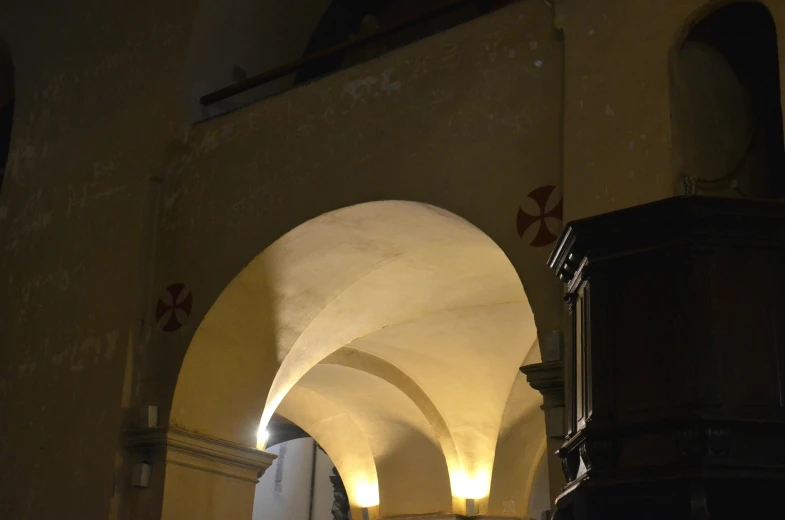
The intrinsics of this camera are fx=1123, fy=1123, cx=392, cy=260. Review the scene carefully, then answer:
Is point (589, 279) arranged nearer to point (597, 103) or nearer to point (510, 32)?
point (597, 103)

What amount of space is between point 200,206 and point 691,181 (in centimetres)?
391

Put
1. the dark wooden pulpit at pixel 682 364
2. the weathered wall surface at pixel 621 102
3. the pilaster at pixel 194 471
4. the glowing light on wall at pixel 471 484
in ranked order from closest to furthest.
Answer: the dark wooden pulpit at pixel 682 364 → the weathered wall surface at pixel 621 102 → the pilaster at pixel 194 471 → the glowing light on wall at pixel 471 484

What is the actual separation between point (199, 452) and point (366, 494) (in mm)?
4825

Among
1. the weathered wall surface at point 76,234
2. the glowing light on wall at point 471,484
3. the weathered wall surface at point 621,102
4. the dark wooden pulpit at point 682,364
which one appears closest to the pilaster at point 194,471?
the weathered wall surface at point 76,234

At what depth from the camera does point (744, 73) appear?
598cm

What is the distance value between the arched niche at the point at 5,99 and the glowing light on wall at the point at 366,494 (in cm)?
503

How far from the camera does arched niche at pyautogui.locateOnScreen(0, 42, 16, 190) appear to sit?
34.1ft

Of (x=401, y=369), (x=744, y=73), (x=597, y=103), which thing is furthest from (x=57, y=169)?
(x=744, y=73)

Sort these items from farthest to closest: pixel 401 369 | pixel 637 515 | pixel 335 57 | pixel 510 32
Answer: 1. pixel 401 369
2. pixel 335 57
3. pixel 510 32
4. pixel 637 515

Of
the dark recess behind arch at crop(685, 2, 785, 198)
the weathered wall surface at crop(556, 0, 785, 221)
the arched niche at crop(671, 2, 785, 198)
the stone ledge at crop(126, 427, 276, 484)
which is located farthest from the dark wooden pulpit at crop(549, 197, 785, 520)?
the stone ledge at crop(126, 427, 276, 484)

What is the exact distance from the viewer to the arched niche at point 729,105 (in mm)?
5594

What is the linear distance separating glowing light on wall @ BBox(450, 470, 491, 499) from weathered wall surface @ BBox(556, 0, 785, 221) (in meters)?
5.98

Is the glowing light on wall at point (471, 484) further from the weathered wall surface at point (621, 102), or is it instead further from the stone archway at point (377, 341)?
the weathered wall surface at point (621, 102)

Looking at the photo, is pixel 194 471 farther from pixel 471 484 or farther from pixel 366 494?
pixel 366 494
